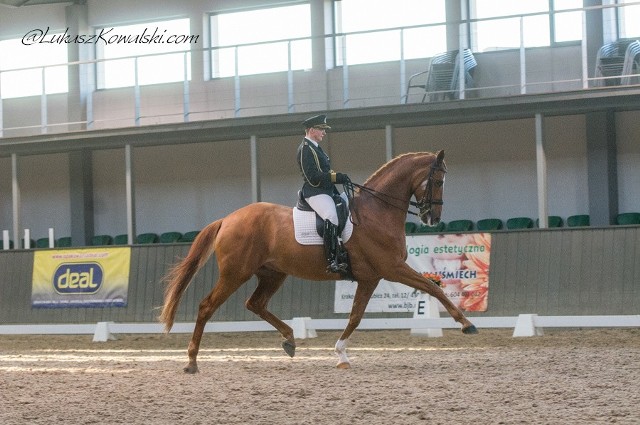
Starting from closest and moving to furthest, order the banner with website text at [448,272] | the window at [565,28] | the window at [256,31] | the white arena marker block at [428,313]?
the white arena marker block at [428,313] → the banner with website text at [448,272] → the window at [565,28] → the window at [256,31]

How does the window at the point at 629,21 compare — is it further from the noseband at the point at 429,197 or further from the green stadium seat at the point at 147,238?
the green stadium seat at the point at 147,238

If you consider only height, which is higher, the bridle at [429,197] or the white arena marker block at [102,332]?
the bridle at [429,197]

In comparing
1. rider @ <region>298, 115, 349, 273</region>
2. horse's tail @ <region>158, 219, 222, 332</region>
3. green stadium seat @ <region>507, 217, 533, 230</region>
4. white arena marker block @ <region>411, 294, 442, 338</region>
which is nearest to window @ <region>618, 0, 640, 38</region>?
green stadium seat @ <region>507, 217, 533, 230</region>

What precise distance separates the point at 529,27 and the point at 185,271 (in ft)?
38.8

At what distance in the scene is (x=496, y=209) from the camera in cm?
2195

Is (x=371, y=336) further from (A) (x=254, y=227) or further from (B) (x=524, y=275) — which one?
(A) (x=254, y=227)

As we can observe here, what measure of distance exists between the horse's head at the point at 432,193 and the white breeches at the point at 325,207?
0.92 meters

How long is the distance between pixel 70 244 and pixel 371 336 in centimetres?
1197

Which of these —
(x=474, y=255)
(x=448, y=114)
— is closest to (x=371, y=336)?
(x=474, y=255)

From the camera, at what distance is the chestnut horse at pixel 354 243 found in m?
10.7

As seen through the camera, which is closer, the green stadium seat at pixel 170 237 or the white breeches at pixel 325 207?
the white breeches at pixel 325 207

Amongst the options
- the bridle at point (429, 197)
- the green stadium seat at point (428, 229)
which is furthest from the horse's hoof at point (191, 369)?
the green stadium seat at point (428, 229)

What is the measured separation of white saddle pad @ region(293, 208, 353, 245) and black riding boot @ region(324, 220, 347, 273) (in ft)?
0.42

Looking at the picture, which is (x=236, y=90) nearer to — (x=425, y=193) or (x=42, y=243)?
(x=42, y=243)
